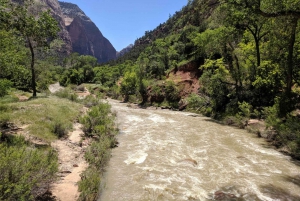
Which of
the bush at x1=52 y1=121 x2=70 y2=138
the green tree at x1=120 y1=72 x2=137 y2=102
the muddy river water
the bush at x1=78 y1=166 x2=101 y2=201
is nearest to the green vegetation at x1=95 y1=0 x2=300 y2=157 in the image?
the muddy river water

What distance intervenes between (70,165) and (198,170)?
583cm

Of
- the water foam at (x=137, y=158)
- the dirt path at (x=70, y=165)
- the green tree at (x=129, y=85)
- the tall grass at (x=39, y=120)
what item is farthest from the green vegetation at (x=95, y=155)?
the green tree at (x=129, y=85)

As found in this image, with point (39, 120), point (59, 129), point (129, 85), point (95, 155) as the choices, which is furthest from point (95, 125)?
point (129, 85)

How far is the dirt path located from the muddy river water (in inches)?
44.9

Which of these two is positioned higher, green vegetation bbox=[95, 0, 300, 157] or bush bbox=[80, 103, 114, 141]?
green vegetation bbox=[95, 0, 300, 157]

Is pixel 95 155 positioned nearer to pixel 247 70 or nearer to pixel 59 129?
pixel 59 129

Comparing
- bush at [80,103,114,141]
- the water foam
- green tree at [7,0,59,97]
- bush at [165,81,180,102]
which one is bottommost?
the water foam

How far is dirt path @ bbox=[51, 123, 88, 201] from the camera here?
7.01 m

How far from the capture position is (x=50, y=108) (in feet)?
54.3

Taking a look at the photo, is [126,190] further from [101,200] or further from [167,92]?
[167,92]

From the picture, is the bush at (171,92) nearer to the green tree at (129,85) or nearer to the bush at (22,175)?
the green tree at (129,85)

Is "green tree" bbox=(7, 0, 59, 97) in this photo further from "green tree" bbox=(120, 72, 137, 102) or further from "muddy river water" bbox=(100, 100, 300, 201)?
"green tree" bbox=(120, 72, 137, 102)

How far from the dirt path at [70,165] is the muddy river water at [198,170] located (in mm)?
1140

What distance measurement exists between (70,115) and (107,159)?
8.58 metres
